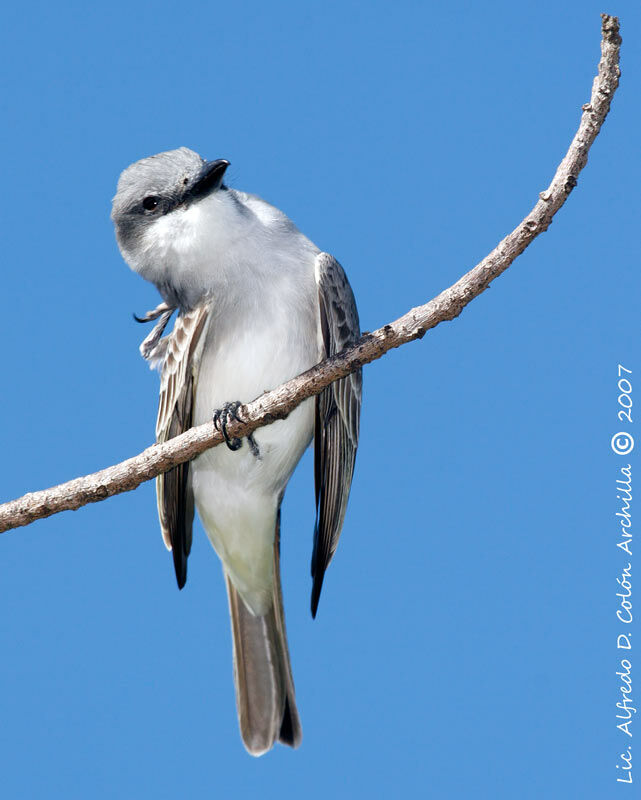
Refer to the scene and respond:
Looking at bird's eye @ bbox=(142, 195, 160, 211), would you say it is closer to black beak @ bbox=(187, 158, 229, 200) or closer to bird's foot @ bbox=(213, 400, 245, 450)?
black beak @ bbox=(187, 158, 229, 200)

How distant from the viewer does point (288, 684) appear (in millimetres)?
5520

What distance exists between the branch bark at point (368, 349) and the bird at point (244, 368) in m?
0.29

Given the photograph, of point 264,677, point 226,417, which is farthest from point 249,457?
point 264,677

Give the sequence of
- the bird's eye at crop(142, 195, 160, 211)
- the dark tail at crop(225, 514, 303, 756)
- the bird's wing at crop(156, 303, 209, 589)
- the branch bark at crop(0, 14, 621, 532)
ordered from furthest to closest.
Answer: the dark tail at crop(225, 514, 303, 756)
the bird's wing at crop(156, 303, 209, 589)
the bird's eye at crop(142, 195, 160, 211)
the branch bark at crop(0, 14, 621, 532)

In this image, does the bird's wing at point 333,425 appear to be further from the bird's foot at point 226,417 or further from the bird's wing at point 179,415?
the bird's foot at point 226,417

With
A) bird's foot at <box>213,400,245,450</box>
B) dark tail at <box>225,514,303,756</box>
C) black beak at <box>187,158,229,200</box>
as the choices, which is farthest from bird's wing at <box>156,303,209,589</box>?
bird's foot at <box>213,400,245,450</box>

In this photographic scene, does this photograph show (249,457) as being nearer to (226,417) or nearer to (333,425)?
(333,425)

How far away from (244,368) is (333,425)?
0.59 m

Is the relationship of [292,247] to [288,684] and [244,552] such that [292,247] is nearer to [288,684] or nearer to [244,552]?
[244,552]

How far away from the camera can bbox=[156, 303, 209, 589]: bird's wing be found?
5.11 meters

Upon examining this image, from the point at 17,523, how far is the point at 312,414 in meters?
1.71

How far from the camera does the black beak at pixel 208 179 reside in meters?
4.71

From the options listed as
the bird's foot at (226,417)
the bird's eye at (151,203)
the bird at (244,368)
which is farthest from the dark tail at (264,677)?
the bird's eye at (151,203)

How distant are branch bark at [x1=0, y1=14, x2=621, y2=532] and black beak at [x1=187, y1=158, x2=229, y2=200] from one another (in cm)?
114
